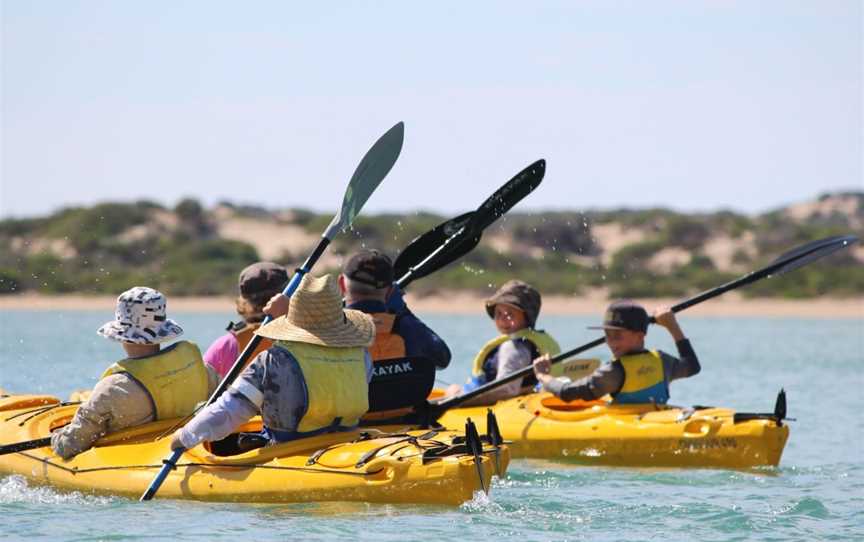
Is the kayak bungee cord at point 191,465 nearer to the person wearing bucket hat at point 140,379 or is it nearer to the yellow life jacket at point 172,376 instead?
the person wearing bucket hat at point 140,379

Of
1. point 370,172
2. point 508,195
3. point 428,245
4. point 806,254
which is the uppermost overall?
point 370,172

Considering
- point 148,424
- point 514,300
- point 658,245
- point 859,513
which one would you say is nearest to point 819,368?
point 514,300

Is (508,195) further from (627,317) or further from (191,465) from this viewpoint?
(191,465)

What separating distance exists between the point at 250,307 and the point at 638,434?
9.02 feet

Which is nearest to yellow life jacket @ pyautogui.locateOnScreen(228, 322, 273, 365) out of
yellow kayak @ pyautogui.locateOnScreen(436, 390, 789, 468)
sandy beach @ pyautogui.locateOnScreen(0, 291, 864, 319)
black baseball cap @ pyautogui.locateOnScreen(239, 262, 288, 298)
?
black baseball cap @ pyautogui.locateOnScreen(239, 262, 288, 298)

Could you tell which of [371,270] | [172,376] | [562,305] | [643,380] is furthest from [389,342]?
[562,305]

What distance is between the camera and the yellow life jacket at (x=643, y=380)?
33.4 feet

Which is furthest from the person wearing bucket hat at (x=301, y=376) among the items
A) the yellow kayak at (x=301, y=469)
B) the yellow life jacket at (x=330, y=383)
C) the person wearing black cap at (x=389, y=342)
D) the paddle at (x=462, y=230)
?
the paddle at (x=462, y=230)

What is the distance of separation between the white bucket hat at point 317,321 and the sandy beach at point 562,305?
23.6 meters

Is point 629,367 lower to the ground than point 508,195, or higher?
lower

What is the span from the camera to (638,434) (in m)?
10.2

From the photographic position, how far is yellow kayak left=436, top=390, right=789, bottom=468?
394 inches

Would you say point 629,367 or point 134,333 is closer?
point 134,333

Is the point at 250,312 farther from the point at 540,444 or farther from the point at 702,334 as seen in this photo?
the point at 702,334
